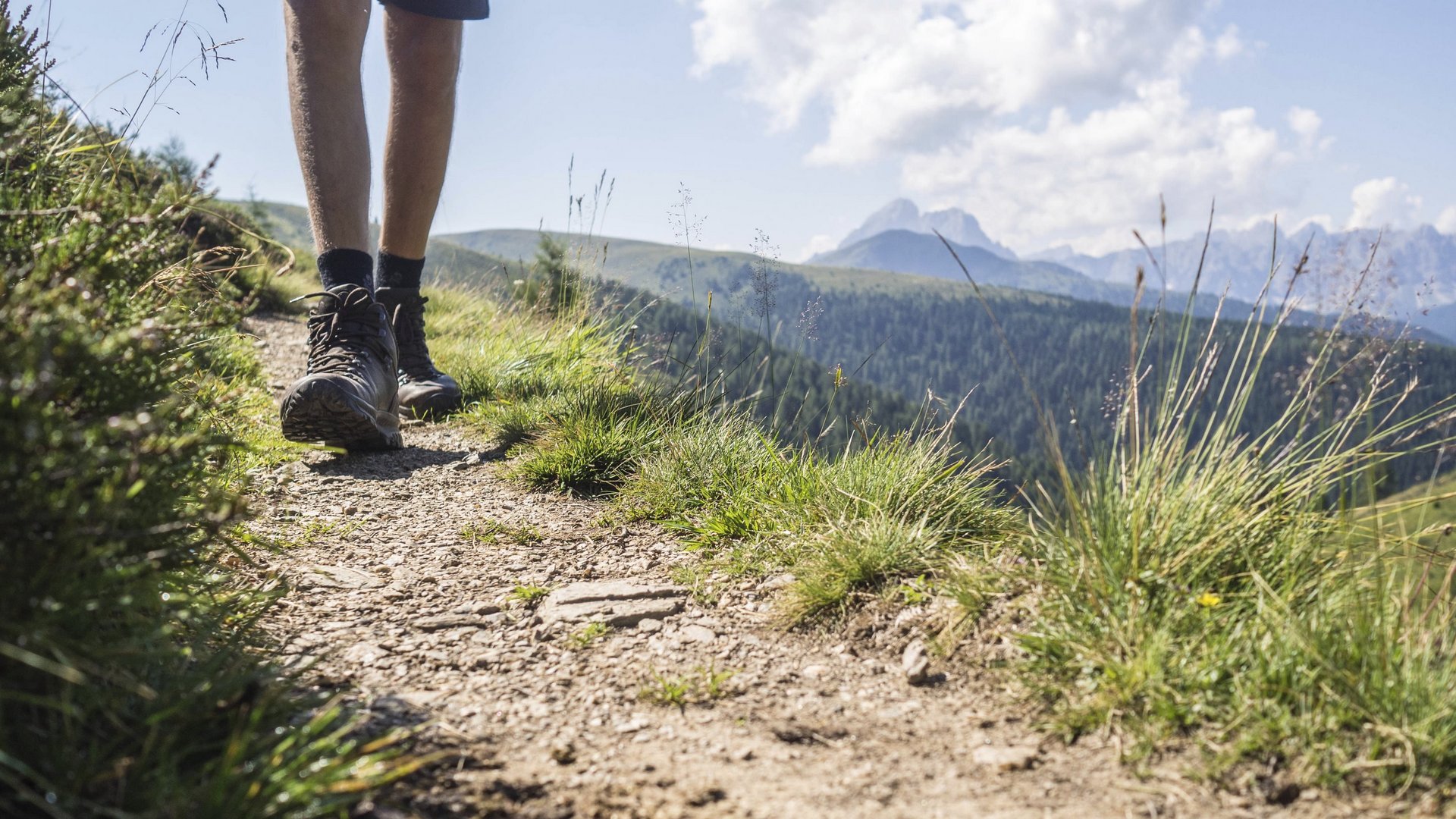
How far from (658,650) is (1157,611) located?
1.14 metres

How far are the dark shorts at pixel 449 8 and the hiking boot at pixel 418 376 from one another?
1274mm

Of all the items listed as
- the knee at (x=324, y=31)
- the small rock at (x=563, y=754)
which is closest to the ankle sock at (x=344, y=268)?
the knee at (x=324, y=31)

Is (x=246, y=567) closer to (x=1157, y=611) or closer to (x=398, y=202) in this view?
(x=398, y=202)

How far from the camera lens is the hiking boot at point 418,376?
14.2 ft

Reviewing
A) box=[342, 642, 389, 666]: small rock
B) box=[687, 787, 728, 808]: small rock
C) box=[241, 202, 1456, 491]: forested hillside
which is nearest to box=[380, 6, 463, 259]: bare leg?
box=[241, 202, 1456, 491]: forested hillside

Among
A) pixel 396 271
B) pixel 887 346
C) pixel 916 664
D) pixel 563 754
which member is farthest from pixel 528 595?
pixel 887 346

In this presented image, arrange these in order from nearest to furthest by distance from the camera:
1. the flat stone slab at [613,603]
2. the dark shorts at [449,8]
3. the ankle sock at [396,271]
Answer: the flat stone slab at [613,603] → the dark shorts at [449,8] → the ankle sock at [396,271]

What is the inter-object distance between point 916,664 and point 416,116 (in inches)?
123

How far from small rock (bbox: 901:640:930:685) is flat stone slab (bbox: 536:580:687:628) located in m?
0.68

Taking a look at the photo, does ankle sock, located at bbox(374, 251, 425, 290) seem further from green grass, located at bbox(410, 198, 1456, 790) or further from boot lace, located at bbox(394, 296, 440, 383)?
green grass, located at bbox(410, 198, 1456, 790)

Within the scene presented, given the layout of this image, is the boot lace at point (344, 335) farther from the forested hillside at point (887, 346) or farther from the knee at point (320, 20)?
the forested hillside at point (887, 346)

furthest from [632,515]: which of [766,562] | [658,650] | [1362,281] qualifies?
[1362,281]

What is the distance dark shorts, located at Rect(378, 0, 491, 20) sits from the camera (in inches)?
143

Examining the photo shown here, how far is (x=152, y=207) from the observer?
157 centimetres
